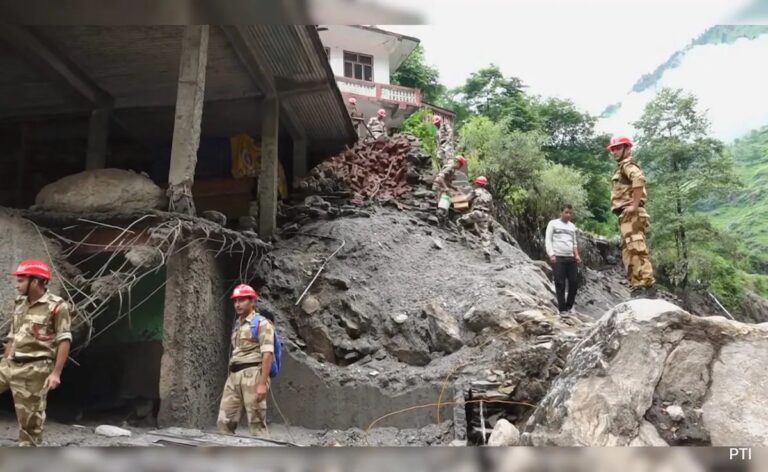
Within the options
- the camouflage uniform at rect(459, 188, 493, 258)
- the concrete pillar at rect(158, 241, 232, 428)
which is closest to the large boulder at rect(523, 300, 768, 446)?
the concrete pillar at rect(158, 241, 232, 428)

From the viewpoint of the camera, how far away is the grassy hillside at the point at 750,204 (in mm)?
5047

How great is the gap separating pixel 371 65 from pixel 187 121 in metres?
8.96

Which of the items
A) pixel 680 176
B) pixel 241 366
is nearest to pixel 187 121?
pixel 241 366

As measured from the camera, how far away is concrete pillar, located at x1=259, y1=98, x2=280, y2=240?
→ 281 inches

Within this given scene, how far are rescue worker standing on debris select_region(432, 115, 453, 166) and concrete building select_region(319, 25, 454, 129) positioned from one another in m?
2.31

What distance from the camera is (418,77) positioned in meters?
12.5

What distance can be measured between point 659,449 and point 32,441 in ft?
12.8

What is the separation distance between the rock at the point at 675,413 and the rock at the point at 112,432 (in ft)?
11.8

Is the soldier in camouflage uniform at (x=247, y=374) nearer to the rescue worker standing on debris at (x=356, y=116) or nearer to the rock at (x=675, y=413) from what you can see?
the rock at (x=675, y=413)

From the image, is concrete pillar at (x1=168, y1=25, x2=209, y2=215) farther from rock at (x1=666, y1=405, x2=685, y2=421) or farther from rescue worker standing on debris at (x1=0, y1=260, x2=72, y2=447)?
rock at (x1=666, y1=405, x2=685, y2=421)

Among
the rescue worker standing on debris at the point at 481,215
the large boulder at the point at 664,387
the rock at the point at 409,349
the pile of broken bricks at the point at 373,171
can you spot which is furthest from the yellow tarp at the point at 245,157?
the large boulder at the point at 664,387

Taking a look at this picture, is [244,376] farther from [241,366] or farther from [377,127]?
[377,127]

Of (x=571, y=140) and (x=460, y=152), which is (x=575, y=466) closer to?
(x=571, y=140)

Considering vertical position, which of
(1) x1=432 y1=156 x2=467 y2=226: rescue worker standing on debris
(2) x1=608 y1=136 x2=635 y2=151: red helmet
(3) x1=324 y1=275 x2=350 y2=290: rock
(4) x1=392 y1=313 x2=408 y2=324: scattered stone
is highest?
(1) x1=432 y1=156 x2=467 y2=226: rescue worker standing on debris
